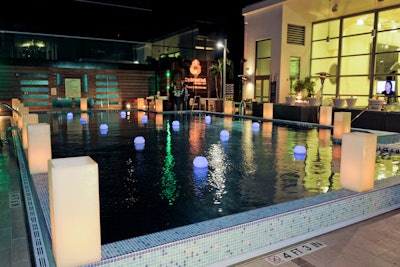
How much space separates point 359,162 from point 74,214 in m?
2.96

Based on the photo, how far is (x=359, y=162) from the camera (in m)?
3.61

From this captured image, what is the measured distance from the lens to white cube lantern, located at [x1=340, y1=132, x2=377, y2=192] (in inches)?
141

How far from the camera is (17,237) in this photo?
2.90 m

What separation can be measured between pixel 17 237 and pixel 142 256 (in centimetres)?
133

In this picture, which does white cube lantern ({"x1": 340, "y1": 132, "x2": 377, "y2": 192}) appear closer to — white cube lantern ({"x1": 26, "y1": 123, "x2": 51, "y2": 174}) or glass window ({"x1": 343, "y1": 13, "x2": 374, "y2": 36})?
white cube lantern ({"x1": 26, "y1": 123, "x2": 51, "y2": 174})

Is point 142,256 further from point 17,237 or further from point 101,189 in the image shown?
point 101,189

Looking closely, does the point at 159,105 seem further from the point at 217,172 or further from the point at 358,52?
the point at 217,172

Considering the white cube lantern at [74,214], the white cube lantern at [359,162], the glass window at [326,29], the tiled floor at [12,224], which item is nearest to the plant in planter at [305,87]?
the glass window at [326,29]

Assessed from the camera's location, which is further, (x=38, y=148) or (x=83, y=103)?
(x=83, y=103)

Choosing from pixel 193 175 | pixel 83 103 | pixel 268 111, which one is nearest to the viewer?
pixel 193 175

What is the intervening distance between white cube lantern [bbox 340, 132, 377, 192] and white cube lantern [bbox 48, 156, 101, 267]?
278cm

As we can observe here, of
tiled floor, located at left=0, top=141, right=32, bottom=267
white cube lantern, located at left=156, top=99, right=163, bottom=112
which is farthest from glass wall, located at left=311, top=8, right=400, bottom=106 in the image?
tiled floor, located at left=0, top=141, right=32, bottom=267

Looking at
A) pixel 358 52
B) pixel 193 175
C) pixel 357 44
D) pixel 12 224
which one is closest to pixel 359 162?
pixel 193 175

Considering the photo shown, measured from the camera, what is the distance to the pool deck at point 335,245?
2.50 m
